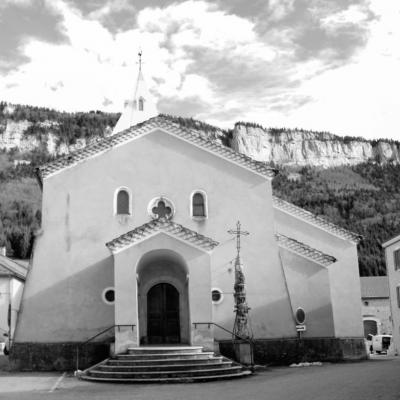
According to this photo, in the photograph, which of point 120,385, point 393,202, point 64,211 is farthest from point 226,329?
point 393,202

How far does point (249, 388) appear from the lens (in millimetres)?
16219

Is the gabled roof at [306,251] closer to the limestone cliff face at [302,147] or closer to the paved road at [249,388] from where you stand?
the paved road at [249,388]

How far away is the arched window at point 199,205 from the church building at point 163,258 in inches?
1.9

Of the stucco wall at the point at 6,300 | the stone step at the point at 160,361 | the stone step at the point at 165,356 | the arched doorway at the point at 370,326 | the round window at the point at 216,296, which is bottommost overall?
the stone step at the point at 160,361

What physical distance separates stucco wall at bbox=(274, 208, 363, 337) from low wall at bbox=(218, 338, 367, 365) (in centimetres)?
278

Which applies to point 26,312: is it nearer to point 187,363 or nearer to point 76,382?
point 76,382

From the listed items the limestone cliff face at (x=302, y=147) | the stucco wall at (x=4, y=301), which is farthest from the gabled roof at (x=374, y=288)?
the limestone cliff face at (x=302, y=147)

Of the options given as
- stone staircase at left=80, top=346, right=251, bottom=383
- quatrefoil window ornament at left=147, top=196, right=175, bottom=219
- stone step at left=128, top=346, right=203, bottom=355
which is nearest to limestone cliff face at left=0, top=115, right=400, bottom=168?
quatrefoil window ornament at left=147, top=196, right=175, bottom=219

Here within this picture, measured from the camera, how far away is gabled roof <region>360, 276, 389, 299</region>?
58.8m

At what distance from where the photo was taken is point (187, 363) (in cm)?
1959

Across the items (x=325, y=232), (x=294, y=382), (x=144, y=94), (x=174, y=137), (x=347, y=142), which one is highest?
(x=347, y=142)

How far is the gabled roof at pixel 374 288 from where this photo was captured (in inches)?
2317

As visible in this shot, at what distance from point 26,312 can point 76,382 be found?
5948 mm

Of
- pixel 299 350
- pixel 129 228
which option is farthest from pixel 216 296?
pixel 129 228
